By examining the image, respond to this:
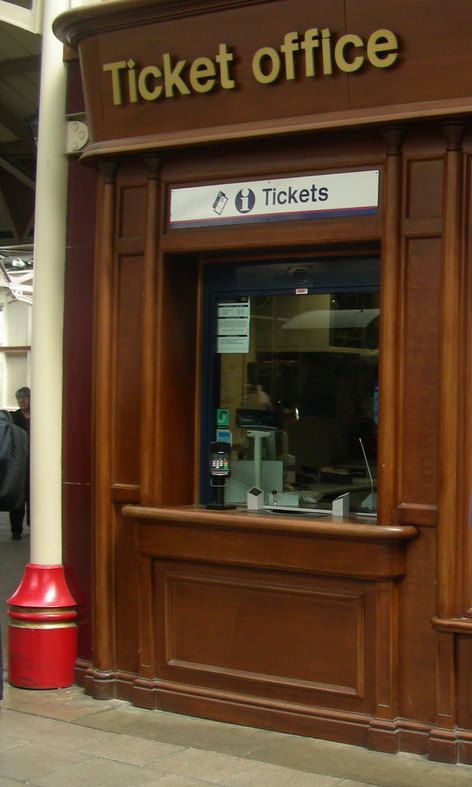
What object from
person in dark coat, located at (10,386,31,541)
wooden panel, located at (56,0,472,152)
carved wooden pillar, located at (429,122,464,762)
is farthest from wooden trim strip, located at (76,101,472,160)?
person in dark coat, located at (10,386,31,541)

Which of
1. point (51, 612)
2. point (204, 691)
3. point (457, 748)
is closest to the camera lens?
point (457, 748)

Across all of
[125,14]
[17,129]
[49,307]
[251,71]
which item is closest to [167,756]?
[49,307]

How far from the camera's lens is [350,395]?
19.6ft

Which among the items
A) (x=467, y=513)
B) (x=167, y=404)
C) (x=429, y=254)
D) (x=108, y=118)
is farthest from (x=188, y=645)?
(x=108, y=118)

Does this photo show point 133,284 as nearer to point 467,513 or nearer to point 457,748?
point 467,513

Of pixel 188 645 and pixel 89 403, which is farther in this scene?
pixel 89 403

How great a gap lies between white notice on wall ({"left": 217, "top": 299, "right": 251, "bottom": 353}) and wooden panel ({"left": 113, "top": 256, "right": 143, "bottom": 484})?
472 mm

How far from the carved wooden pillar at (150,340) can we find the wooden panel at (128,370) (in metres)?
0.09

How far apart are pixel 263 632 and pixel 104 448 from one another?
1.38 metres

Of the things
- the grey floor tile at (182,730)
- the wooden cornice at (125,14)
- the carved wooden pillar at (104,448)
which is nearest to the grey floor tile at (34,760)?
the grey floor tile at (182,730)

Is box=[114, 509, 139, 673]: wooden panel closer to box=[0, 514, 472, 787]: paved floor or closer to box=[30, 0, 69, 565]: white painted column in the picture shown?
box=[0, 514, 472, 787]: paved floor

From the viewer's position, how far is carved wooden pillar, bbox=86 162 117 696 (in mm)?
6316

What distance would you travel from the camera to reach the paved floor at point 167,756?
4973 millimetres

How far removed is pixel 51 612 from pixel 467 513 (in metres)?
2.52
